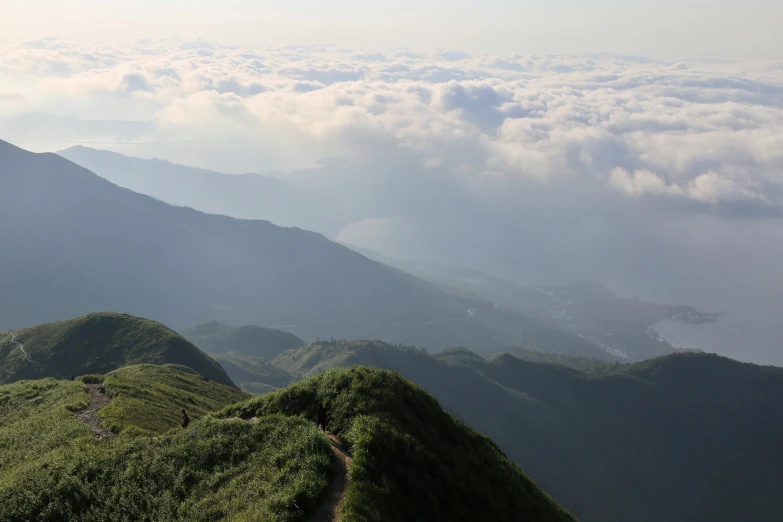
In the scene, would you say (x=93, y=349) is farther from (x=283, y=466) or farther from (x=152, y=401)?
(x=283, y=466)

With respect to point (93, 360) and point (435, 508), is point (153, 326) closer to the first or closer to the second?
point (93, 360)

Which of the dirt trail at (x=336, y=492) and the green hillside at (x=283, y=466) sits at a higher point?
the dirt trail at (x=336, y=492)

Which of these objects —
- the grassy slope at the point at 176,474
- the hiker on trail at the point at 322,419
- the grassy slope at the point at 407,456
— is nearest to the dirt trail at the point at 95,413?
the grassy slope at the point at 176,474

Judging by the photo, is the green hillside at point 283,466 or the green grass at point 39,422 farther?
the green grass at point 39,422

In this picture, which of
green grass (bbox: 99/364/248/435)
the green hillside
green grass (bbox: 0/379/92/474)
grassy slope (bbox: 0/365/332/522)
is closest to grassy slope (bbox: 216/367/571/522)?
the green hillside

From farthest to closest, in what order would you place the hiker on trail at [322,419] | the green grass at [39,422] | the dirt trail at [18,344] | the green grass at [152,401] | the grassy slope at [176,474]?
the dirt trail at [18,344]
the green grass at [152,401]
the green grass at [39,422]
the hiker on trail at [322,419]
the grassy slope at [176,474]

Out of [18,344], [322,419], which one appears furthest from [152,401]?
[18,344]

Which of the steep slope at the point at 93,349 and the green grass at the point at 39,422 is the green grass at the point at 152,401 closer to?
the green grass at the point at 39,422
